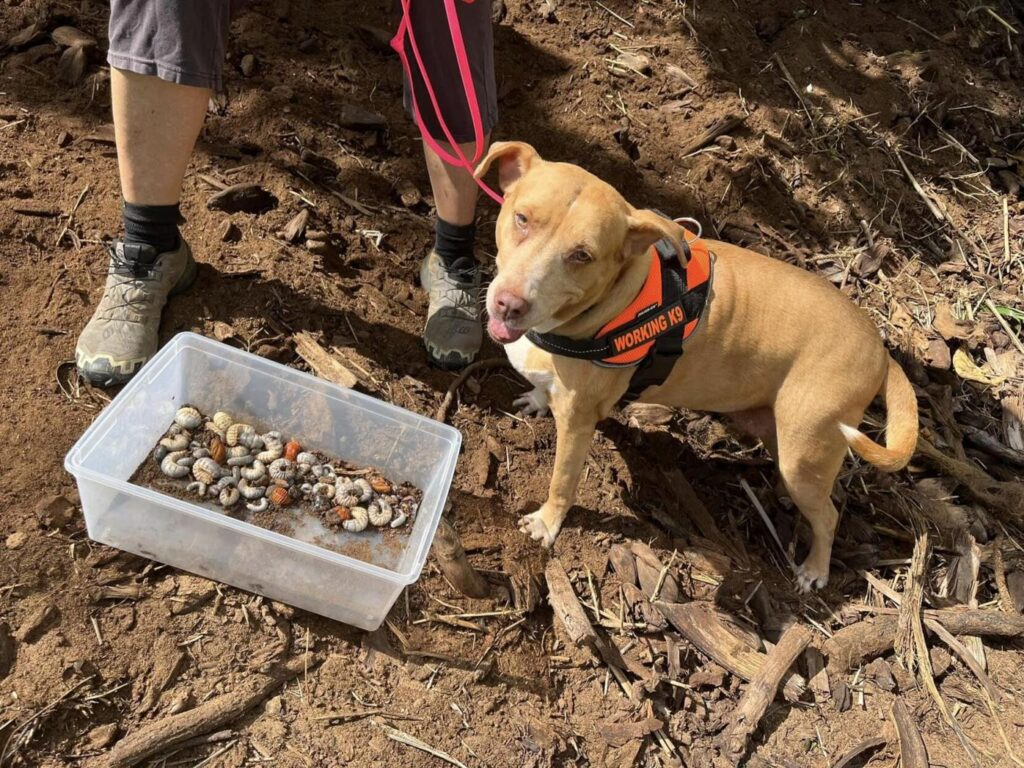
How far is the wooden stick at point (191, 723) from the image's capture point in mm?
2777

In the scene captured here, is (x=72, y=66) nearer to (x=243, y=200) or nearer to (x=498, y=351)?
(x=243, y=200)

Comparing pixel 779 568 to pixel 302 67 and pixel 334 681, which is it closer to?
pixel 334 681

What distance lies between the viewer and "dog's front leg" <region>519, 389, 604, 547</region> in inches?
138

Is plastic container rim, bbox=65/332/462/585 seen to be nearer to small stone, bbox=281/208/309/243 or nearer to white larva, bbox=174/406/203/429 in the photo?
white larva, bbox=174/406/203/429

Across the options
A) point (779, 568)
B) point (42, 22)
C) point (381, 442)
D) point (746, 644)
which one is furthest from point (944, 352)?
point (42, 22)

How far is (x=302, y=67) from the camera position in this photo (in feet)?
16.3

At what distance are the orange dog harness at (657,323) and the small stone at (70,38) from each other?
10.7ft

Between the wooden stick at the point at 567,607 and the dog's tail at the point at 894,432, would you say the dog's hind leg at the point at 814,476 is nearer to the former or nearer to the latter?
the dog's tail at the point at 894,432

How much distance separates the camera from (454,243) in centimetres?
420

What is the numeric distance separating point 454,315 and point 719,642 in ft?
6.80

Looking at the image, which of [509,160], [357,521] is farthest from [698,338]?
[357,521]

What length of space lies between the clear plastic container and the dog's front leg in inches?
19.1

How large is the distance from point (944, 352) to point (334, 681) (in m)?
4.13

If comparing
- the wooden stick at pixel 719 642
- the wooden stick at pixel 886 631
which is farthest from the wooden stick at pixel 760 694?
the wooden stick at pixel 886 631
